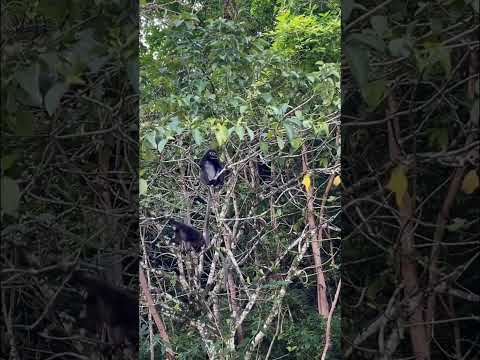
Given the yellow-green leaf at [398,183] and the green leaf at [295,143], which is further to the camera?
the green leaf at [295,143]

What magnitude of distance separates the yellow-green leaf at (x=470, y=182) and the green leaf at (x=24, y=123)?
1.01m

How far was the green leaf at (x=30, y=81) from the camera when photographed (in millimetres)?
1221

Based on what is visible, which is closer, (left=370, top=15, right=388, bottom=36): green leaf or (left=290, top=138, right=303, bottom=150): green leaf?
(left=370, top=15, right=388, bottom=36): green leaf

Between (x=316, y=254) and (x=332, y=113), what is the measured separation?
1.30ft

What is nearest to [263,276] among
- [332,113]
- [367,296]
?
[367,296]

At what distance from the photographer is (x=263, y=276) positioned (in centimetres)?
178

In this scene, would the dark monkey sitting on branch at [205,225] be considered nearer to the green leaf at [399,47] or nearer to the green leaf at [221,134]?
the green leaf at [221,134]

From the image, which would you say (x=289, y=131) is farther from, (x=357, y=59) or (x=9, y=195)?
(x=9, y=195)

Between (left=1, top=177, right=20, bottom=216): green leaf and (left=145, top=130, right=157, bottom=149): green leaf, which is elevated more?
(left=145, top=130, right=157, bottom=149): green leaf

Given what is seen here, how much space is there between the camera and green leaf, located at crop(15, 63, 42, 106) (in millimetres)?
1221

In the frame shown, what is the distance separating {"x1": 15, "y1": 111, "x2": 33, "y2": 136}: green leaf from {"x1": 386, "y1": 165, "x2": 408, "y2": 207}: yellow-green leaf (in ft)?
2.76

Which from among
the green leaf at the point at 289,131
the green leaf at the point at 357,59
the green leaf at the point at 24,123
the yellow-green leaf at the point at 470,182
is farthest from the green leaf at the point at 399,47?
the green leaf at the point at 24,123

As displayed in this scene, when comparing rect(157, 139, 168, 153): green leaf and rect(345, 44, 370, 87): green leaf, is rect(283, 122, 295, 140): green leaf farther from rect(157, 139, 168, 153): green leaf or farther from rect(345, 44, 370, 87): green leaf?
rect(345, 44, 370, 87): green leaf

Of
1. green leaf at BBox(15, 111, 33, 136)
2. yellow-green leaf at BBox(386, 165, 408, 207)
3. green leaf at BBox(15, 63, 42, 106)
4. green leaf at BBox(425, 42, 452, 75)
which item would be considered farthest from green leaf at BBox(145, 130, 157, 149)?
green leaf at BBox(425, 42, 452, 75)
